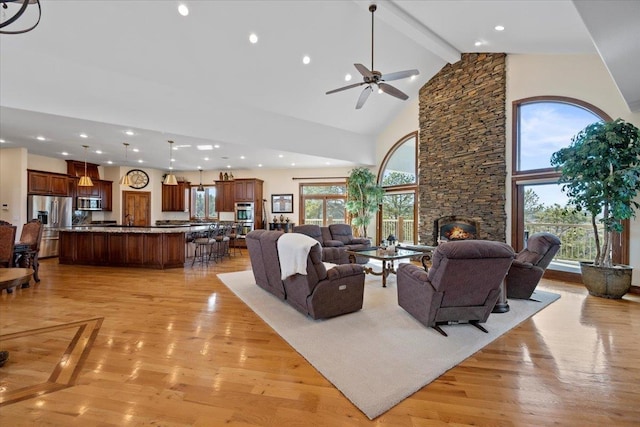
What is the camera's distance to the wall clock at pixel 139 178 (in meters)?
9.91

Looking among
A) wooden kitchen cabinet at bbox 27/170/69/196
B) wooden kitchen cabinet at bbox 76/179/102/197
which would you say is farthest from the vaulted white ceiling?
wooden kitchen cabinet at bbox 76/179/102/197

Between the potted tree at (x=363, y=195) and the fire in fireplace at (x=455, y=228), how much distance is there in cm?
194

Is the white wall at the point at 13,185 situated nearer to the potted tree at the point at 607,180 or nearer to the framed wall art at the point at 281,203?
the framed wall art at the point at 281,203

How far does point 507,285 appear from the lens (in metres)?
4.27

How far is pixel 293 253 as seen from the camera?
3408 mm

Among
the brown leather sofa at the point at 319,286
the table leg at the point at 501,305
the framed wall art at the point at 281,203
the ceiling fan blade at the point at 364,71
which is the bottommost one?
the table leg at the point at 501,305

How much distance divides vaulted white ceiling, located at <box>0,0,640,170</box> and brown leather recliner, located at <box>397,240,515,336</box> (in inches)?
90.1

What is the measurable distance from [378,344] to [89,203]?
33.5ft

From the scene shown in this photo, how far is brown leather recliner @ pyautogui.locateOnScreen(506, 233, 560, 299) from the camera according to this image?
13.6ft

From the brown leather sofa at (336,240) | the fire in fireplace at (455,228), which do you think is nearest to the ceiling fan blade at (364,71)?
the brown leather sofa at (336,240)

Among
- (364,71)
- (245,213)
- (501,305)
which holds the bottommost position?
(501,305)

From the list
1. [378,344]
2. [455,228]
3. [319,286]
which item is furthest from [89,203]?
[455,228]

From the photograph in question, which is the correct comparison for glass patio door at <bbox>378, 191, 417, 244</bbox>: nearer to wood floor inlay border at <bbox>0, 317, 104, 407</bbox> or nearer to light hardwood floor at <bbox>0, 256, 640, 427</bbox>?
light hardwood floor at <bbox>0, 256, 640, 427</bbox>

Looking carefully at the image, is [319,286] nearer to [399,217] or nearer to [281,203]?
[399,217]
